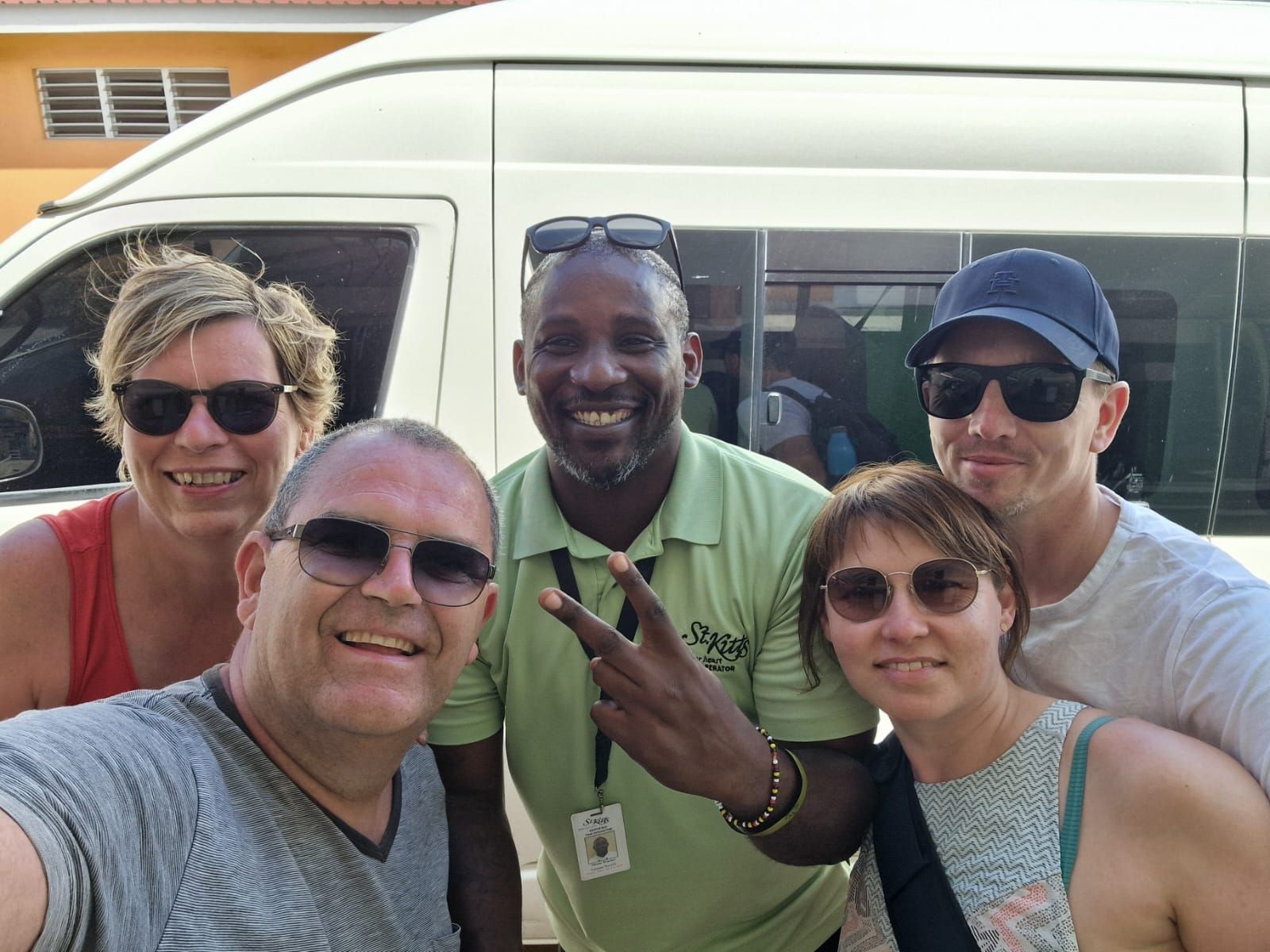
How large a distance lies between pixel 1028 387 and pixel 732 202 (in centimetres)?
128

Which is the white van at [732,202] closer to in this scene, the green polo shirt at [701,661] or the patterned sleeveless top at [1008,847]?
the green polo shirt at [701,661]

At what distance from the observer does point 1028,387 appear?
1780mm

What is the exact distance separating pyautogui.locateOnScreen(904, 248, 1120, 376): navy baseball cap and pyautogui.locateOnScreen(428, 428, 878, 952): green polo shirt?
49cm

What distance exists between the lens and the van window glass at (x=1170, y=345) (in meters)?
2.80

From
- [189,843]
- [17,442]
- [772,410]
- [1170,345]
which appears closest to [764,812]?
[189,843]

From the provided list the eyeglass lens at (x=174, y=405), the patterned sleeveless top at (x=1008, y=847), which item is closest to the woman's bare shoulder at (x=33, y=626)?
the eyeglass lens at (x=174, y=405)

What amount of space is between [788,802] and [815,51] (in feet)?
7.28

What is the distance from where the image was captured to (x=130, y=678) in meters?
1.93

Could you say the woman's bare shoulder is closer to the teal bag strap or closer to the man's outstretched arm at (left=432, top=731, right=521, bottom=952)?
the man's outstretched arm at (left=432, top=731, right=521, bottom=952)

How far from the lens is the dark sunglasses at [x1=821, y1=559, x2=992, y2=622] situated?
162 centimetres

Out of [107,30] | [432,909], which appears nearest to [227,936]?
[432,909]

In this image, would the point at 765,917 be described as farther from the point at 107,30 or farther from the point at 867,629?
the point at 107,30

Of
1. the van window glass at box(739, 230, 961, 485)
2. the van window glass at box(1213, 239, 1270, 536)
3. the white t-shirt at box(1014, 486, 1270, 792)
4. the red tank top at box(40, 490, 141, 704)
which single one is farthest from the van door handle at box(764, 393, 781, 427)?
the red tank top at box(40, 490, 141, 704)

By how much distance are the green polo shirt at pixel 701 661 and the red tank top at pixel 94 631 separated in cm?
67
